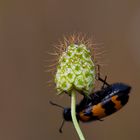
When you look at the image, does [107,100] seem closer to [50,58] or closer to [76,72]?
[76,72]

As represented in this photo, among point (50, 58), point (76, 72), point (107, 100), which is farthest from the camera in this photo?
point (50, 58)

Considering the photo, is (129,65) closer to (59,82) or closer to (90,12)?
(90,12)

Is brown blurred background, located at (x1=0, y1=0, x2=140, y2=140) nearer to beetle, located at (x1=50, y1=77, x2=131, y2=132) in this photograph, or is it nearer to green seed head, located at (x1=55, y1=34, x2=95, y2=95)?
beetle, located at (x1=50, y1=77, x2=131, y2=132)

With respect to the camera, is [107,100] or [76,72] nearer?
[76,72]

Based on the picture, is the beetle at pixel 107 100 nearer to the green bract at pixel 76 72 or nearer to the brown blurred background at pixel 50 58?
the green bract at pixel 76 72

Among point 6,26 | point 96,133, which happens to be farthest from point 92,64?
point 6,26

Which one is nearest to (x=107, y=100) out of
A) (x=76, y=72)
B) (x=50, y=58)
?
(x=76, y=72)

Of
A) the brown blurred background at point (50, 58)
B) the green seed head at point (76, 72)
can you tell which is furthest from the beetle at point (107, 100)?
the brown blurred background at point (50, 58)
